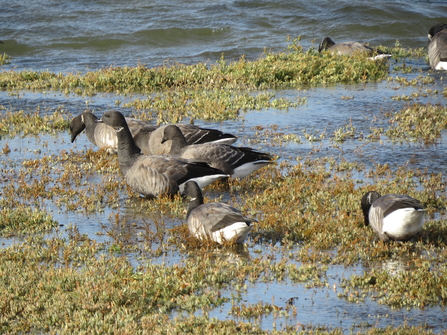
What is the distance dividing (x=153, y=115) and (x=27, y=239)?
807cm

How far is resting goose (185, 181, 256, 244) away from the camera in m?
8.60

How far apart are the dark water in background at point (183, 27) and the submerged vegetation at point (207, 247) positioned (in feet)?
44.2

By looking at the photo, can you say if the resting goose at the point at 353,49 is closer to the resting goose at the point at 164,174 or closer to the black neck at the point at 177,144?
the black neck at the point at 177,144

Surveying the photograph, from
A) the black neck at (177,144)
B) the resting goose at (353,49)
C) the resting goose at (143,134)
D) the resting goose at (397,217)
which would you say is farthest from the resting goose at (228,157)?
the resting goose at (353,49)

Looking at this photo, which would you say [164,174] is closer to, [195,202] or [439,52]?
[195,202]

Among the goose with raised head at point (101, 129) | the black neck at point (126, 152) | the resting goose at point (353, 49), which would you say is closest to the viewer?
the black neck at point (126, 152)

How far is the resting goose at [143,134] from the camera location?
42.9 feet

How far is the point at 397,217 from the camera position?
334 inches

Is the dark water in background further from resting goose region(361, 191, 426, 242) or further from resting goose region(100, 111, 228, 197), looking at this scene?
resting goose region(361, 191, 426, 242)

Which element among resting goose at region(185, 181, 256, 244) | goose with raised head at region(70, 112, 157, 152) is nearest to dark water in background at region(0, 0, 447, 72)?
goose with raised head at region(70, 112, 157, 152)

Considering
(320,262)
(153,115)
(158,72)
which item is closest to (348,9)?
(158,72)

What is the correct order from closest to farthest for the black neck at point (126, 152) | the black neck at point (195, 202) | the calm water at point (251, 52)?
the calm water at point (251, 52) < the black neck at point (195, 202) < the black neck at point (126, 152)

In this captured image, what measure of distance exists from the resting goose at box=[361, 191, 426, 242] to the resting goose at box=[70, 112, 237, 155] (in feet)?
15.6

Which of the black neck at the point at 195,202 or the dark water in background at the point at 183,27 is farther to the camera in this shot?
the dark water in background at the point at 183,27
